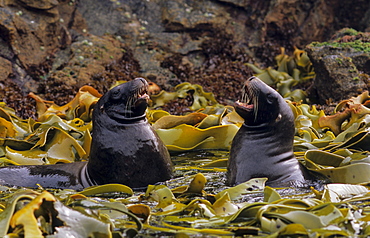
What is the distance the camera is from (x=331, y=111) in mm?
8383

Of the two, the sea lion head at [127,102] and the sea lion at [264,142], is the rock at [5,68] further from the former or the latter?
the sea lion at [264,142]

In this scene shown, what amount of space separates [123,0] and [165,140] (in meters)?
6.24

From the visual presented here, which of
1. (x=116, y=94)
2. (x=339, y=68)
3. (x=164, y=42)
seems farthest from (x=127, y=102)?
(x=164, y=42)

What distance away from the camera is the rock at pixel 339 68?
8805mm

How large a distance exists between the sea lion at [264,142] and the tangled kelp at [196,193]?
9.6 inches

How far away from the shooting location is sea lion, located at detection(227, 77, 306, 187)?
511 centimetres

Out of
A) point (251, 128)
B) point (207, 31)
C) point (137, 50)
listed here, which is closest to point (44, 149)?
point (251, 128)

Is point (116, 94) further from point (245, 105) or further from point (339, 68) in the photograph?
point (339, 68)

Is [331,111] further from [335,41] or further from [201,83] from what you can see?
[201,83]

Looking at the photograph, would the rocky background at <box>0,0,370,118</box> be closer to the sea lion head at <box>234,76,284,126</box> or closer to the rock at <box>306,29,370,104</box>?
the rock at <box>306,29,370,104</box>

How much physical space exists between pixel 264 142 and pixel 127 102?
136 cm

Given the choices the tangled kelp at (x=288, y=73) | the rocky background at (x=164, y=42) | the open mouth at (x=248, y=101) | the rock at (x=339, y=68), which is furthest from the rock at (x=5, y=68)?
the open mouth at (x=248, y=101)

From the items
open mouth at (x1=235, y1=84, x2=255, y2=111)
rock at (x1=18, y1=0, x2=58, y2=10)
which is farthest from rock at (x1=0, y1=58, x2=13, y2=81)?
open mouth at (x1=235, y1=84, x2=255, y2=111)

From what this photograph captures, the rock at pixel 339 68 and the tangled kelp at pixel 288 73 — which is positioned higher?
the rock at pixel 339 68
